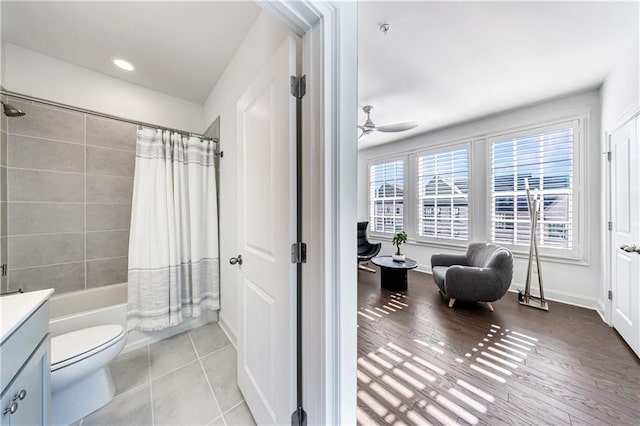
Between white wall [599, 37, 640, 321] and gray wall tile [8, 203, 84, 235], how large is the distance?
4865 millimetres

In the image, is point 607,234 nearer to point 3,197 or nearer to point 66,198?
point 66,198

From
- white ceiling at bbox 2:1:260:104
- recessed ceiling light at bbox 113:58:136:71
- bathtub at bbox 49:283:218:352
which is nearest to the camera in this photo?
white ceiling at bbox 2:1:260:104

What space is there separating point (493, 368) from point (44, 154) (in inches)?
160

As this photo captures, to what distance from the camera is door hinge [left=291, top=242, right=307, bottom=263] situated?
95 centimetres

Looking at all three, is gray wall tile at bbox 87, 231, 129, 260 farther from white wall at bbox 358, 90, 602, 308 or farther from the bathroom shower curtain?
white wall at bbox 358, 90, 602, 308

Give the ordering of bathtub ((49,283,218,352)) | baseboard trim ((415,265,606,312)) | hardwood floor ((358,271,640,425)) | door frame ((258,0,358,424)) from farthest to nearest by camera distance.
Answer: baseboard trim ((415,265,606,312)) → bathtub ((49,283,218,352)) → hardwood floor ((358,271,640,425)) → door frame ((258,0,358,424))

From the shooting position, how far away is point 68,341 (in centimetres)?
137

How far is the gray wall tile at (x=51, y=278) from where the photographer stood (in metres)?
1.82

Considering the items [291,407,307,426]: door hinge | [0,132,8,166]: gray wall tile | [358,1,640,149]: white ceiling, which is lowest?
[291,407,307,426]: door hinge

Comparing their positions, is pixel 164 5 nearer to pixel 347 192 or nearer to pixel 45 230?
pixel 347 192

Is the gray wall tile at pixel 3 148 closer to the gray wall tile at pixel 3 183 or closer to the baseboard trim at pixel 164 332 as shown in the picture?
the gray wall tile at pixel 3 183

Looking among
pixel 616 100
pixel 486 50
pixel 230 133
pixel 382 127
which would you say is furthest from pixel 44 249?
pixel 616 100

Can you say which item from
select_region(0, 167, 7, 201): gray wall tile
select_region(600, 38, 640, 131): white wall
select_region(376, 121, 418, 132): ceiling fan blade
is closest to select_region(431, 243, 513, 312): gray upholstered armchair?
select_region(600, 38, 640, 131): white wall

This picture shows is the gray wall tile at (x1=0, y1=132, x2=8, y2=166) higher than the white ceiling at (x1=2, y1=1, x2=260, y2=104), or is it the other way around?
the white ceiling at (x1=2, y1=1, x2=260, y2=104)
